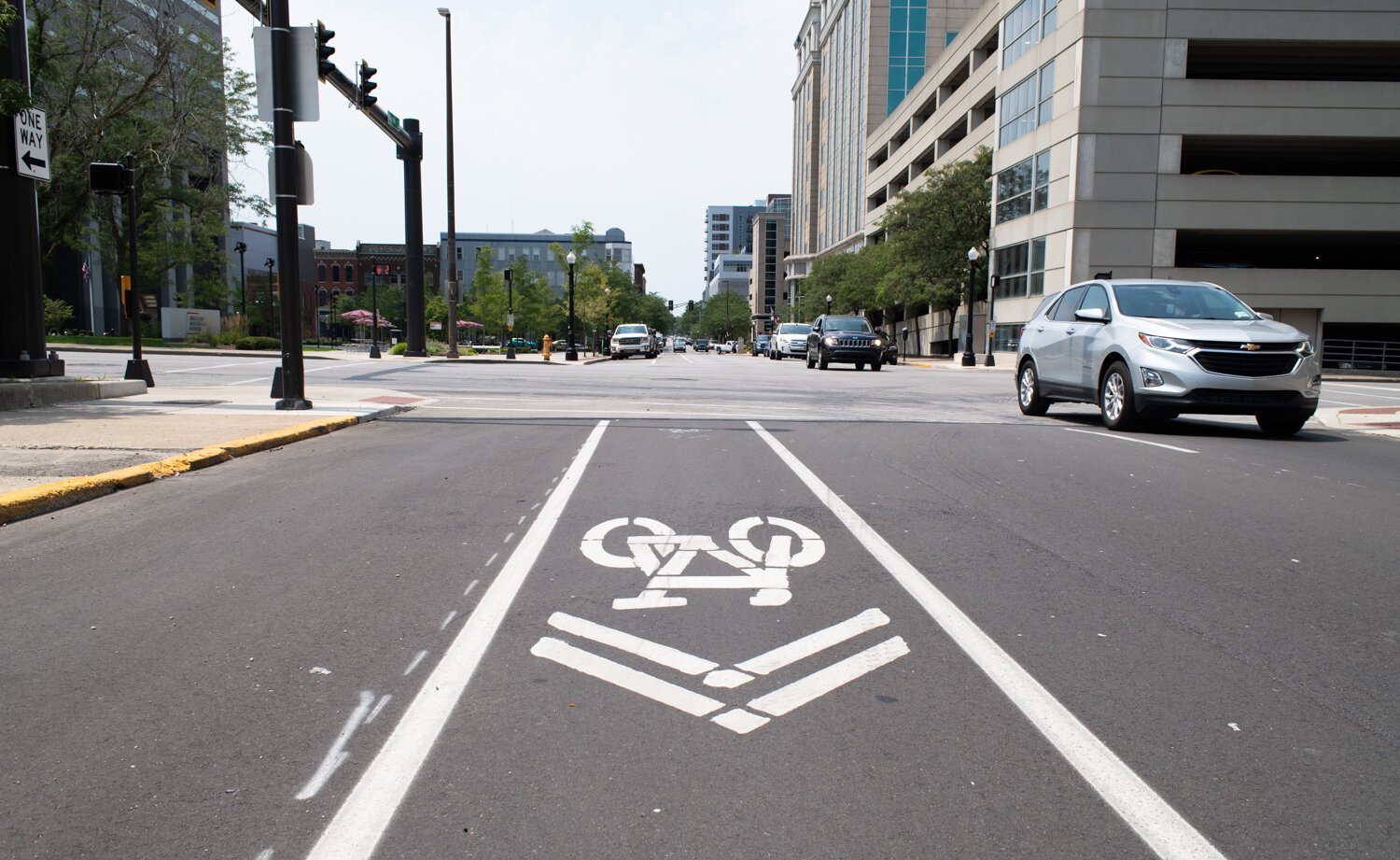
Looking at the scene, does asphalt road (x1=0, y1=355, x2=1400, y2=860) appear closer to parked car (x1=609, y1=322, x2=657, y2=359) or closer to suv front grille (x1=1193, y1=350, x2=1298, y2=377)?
suv front grille (x1=1193, y1=350, x2=1298, y2=377)

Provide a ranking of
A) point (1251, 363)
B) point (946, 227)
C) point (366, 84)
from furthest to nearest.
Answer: point (946, 227), point (366, 84), point (1251, 363)

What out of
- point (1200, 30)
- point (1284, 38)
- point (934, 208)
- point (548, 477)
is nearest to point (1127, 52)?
point (1200, 30)

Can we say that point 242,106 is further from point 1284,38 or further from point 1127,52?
point 1284,38

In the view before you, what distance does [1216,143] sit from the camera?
4334cm

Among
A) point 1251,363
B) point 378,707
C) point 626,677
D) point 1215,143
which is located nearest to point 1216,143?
point 1215,143

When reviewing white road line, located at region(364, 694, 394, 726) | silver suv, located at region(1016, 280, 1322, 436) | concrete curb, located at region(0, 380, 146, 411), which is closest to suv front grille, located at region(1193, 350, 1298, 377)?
silver suv, located at region(1016, 280, 1322, 436)

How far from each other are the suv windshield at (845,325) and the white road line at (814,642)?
28.7 meters

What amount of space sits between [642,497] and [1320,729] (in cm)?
482

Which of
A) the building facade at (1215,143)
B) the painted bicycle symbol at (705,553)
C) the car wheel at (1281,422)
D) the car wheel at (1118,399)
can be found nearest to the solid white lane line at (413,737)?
the painted bicycle symbol at (705,553)

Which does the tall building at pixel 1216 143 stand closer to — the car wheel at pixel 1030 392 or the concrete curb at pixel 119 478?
the car wheel at pixel 1030 392

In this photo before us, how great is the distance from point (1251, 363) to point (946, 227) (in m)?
44.4

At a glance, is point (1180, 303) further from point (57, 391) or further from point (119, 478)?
point (57, 391)

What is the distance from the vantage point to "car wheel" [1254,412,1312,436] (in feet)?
37.9

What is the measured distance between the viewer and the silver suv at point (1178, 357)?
36.3 feet
